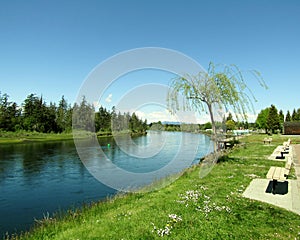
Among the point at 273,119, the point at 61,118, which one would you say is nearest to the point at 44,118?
the point at 61,118

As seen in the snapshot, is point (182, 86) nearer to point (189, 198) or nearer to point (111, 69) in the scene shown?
point (111, 69)

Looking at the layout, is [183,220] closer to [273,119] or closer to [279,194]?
[279,194]

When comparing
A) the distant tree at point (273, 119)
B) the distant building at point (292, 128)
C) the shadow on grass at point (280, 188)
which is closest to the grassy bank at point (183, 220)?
the shadow on grass at point (280, 188)

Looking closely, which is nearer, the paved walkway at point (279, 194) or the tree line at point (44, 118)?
the paved walkway at point (279, 194)

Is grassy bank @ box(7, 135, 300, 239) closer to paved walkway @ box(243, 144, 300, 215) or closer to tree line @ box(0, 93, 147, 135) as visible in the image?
paved walkway @ box(243, 144, 300, 215)

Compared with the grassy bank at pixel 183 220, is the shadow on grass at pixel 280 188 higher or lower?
higher

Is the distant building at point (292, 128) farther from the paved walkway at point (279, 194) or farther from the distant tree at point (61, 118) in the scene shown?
the distant tree at point (61, 118)

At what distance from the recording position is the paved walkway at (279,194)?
284 inches

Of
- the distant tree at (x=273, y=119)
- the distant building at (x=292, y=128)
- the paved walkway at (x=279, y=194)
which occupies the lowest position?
the paved walkway at (x=279, y=194)

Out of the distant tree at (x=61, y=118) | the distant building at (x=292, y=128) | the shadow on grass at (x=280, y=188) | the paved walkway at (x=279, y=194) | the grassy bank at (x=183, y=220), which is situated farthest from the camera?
the distant tree at (x=61, y=118)

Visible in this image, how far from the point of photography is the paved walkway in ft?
23.7

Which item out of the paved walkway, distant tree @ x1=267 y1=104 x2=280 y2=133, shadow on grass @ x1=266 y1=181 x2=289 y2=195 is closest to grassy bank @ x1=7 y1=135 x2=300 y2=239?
the paved walkway

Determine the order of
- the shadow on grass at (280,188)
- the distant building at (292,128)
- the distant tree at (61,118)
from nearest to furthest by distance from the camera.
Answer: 1. the shadow on grass at (280,188)
2. the distant building at (292,128)
3. the distant tree at (61,118)

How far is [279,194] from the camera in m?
8.16
